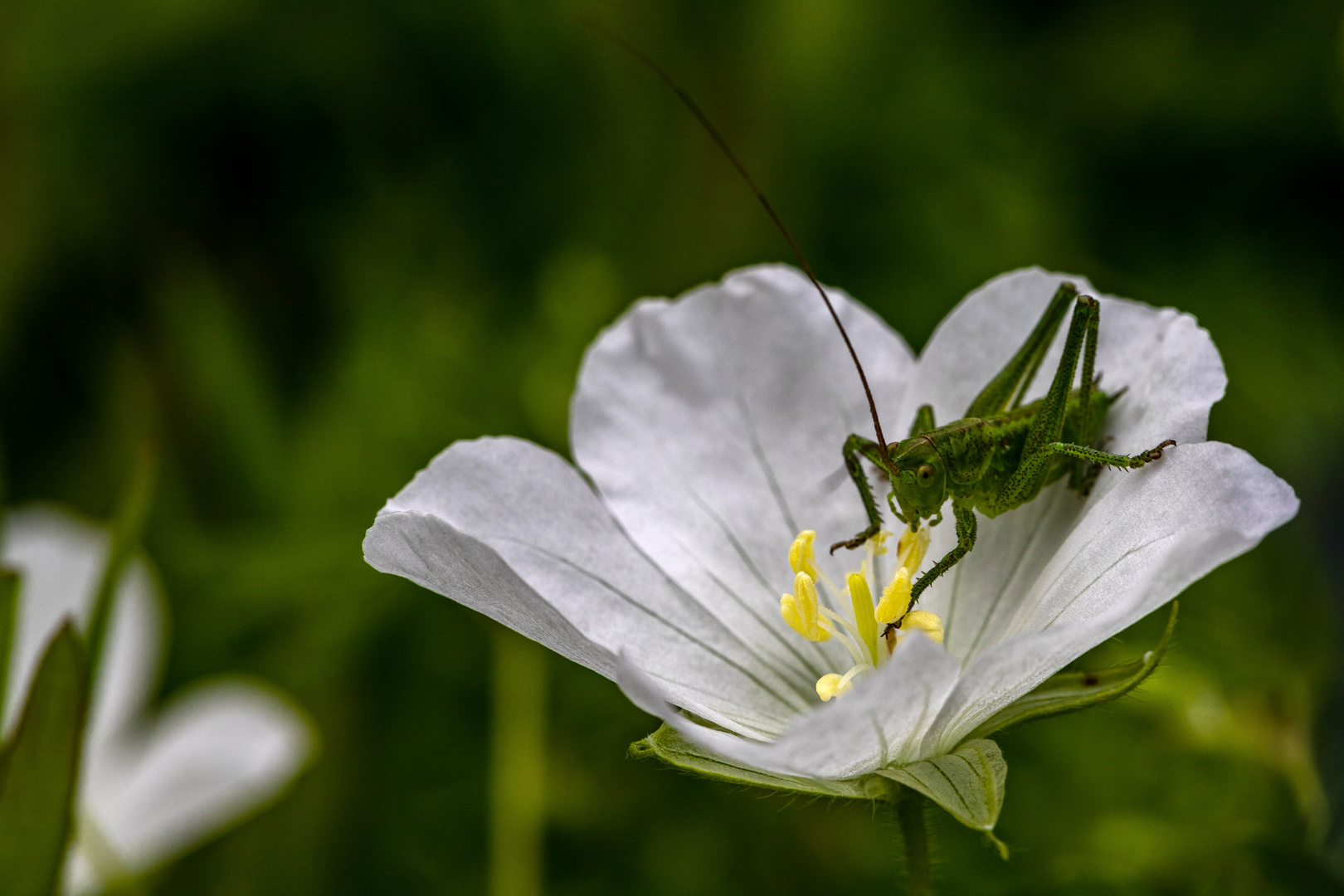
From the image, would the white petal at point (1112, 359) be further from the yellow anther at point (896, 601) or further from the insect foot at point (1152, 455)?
the yellow anther at point (896, 601)

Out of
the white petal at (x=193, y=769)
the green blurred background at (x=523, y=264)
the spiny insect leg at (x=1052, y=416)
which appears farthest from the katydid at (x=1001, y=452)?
the white petal at (x=193, y=769)

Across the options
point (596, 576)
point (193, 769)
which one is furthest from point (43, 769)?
point (193, 769)

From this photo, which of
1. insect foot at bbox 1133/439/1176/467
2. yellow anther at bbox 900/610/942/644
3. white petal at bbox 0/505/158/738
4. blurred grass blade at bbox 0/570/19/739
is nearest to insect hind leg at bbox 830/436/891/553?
yellow anther at bbox 900/610/942/644

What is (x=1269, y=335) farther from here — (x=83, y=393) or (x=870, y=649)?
(x=83, y=393)

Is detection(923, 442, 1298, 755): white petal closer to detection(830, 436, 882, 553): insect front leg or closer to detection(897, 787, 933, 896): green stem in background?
detection(897, 787, 933, 896): green stem in background

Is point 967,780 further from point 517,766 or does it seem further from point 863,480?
point 517,766

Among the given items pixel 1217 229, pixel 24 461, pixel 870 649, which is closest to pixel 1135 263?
pixel 1217 229
